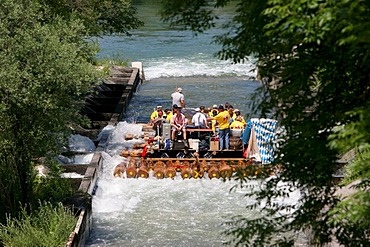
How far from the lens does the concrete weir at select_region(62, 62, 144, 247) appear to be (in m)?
16.9

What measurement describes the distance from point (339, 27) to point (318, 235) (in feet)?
8.45

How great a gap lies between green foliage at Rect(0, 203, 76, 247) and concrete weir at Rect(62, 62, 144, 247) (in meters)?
0.21

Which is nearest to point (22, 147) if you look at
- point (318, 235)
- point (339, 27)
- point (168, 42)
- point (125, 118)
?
point (318, 235)

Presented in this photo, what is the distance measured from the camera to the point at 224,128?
909 inches

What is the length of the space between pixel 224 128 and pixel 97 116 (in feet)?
26.5

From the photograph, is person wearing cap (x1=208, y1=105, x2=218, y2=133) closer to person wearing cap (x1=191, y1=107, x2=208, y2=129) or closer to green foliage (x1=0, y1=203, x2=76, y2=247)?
person wearing cap (x1=191, y1=107, x2=208, y2=129)

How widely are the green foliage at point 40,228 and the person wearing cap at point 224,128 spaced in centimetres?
772

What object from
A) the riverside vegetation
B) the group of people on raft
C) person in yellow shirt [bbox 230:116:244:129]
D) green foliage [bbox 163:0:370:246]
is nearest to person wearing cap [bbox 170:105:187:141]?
the group of people on raft

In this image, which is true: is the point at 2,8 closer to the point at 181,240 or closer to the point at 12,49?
the point at 12,49

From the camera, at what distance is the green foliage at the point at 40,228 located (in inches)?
576

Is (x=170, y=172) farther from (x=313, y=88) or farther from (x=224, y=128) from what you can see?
(x=313, y=88)

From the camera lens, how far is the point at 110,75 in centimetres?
3906

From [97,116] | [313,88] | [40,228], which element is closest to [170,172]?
[40,228]

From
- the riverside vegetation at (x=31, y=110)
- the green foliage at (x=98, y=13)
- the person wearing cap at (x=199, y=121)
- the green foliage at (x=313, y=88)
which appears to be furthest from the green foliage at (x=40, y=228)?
the green foliage at (x=98, y=13)
